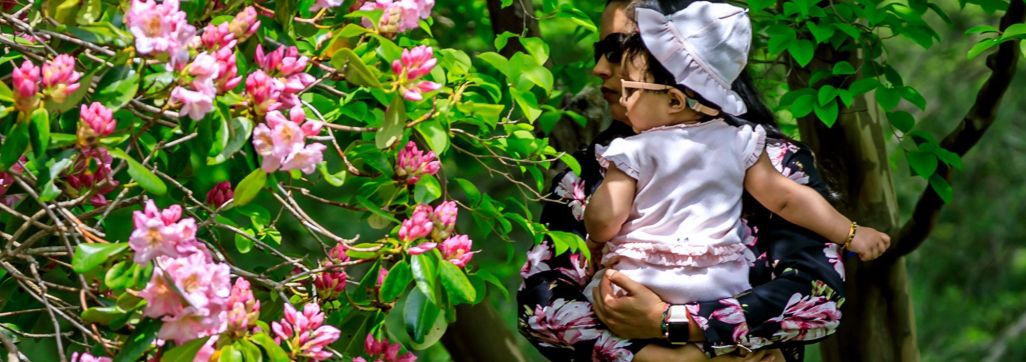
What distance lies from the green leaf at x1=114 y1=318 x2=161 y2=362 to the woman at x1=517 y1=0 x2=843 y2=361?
96 centimetres

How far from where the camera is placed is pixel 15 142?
1.97 m

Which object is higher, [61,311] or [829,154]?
[61,311]

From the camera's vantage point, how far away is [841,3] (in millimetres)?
3715

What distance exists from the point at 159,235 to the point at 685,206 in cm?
109

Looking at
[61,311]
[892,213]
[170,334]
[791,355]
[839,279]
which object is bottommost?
[892,213]

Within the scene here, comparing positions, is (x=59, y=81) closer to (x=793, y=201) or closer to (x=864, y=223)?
(x=793, y=201)

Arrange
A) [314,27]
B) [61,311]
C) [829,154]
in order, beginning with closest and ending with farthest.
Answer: [61,311] → [314,27] → [829,154]

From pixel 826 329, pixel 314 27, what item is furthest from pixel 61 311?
pixel 826 329

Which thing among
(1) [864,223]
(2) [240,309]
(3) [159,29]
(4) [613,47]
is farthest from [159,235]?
(1) [864,223]

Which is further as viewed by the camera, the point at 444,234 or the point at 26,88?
the point at 444,234

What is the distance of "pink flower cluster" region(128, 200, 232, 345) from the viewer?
195 centimetres

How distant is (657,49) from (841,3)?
1146mm

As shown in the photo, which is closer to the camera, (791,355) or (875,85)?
(791,355)

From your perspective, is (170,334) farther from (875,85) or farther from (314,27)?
(875,85)
